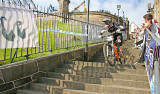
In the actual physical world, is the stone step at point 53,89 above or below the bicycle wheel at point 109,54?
below

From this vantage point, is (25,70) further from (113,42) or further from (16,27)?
(113,42)

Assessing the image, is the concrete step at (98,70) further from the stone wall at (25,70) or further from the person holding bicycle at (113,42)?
the person holding bicycle at (113,42)

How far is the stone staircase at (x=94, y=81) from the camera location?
4.01 metres

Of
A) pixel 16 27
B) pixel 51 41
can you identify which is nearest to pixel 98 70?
pixel 51 41

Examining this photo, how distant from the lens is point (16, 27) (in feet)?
13.9

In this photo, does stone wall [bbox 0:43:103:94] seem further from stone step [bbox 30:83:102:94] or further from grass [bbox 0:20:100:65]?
grass [bbox 0:20:100:65]

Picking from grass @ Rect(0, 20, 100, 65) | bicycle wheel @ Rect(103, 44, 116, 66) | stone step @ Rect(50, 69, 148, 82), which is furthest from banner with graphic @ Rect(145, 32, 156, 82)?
grass @ Rect(0, 20, 100, 65)

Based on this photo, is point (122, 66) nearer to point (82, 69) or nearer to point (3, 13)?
point (82, 69)

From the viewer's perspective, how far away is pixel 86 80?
4.65 metres

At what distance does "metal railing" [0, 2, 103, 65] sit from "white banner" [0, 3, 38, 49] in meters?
0.34

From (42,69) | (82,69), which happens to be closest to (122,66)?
(82,69)

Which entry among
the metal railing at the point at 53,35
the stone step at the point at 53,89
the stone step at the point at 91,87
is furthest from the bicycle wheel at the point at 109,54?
the stone step at the point at 53,89

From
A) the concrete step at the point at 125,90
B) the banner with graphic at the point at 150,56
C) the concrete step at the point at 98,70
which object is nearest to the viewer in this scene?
the banner with graphic at the point at 150,56

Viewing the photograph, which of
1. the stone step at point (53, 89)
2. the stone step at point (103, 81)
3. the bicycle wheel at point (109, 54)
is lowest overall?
the stone step at point (53, 89)
